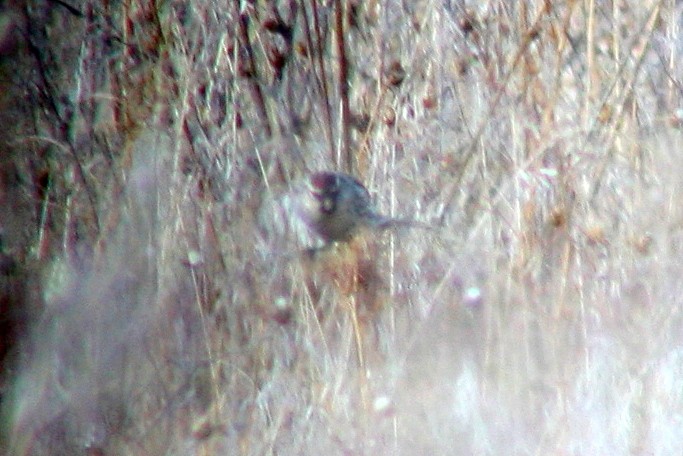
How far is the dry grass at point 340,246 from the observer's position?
2.37 meters

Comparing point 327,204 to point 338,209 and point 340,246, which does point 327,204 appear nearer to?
point 338,209

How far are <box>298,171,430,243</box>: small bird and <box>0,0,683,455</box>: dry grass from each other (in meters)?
0.06

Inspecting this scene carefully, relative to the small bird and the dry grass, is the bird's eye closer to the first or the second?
the small bird

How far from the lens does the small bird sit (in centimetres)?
232

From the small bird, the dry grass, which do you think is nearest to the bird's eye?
the small bird

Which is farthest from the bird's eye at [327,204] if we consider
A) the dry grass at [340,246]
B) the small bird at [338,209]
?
the dry grass at [340,246]

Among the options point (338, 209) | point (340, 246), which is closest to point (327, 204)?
point (338, 209)

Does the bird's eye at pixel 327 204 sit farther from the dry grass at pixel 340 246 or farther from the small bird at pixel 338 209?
the dry grass at pixel 340 246

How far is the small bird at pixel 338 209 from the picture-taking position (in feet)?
7.60

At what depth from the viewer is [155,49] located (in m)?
2.67

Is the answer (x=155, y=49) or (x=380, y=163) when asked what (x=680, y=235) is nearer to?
(x=380, y=163)

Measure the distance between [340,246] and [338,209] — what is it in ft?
0.43

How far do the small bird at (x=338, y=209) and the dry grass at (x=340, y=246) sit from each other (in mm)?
59

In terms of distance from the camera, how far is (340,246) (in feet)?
7.95
